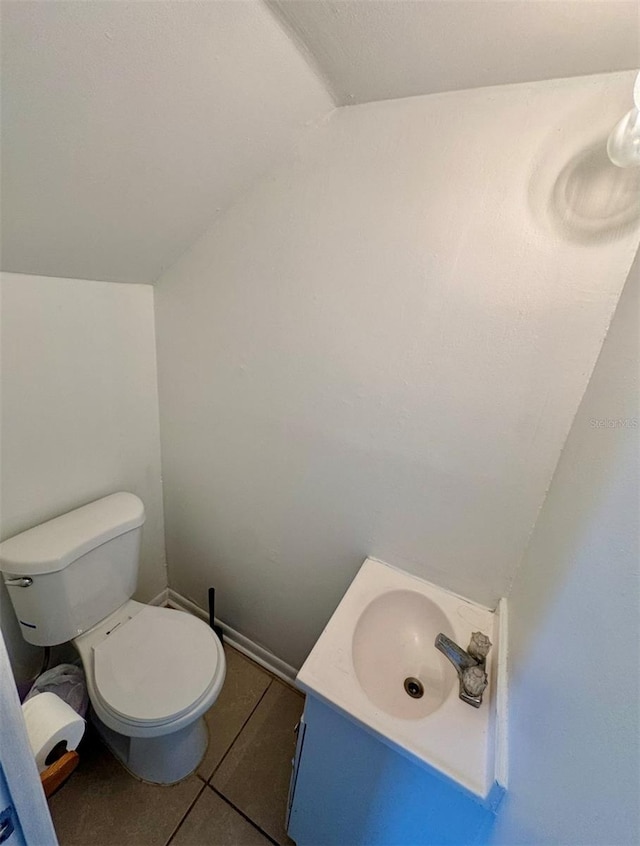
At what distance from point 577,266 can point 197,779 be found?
75.6 inches

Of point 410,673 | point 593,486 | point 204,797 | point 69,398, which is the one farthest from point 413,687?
point 69,398

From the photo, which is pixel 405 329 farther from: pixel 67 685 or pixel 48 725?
pixel 67 685

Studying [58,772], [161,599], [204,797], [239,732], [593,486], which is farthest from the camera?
[161,599]

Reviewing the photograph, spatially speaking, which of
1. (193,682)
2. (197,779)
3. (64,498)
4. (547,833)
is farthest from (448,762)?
(64,498)

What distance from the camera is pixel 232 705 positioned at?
1436 mm

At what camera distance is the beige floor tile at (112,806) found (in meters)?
1.08

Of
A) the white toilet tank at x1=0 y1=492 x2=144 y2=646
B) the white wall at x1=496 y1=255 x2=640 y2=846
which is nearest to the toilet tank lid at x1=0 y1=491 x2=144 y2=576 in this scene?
the white toilet tank at x1=0 y1=492 x2=144 y2=646

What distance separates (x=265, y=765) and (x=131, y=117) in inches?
77.5

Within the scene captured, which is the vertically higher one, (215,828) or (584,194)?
(584,194)

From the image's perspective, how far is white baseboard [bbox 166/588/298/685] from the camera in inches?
59.8

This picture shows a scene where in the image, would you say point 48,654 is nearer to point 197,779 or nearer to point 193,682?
point 193,682

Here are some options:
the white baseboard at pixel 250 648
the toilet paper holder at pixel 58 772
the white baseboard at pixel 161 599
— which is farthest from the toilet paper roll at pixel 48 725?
the white baseboard at pixel 161 599

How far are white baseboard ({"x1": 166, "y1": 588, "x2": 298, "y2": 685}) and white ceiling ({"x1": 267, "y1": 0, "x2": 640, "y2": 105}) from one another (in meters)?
1.98

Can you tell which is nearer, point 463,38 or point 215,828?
point 463,38
